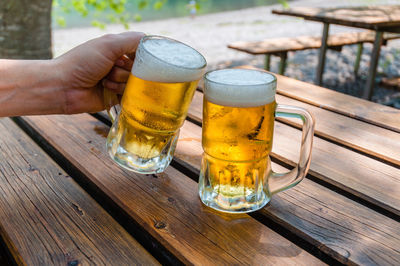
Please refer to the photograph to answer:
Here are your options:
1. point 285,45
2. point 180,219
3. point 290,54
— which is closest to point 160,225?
point 180,219

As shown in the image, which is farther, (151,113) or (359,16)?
(359,16)

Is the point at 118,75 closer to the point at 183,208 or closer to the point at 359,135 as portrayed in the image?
the point at 183,208

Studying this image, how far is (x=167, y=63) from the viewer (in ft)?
2.70

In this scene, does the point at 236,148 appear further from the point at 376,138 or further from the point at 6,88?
the point at 6,88

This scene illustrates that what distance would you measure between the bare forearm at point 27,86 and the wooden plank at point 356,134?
483mm

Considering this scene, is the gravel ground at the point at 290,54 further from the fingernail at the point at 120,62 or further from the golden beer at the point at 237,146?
the golden beer at the point at 237,146

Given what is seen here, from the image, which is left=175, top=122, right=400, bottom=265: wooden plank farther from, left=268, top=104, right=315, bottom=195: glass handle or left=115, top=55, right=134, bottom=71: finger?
left=115, top=55, right=134, bottom=71: finger

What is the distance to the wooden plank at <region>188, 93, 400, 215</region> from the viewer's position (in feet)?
3.07

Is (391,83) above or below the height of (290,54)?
above

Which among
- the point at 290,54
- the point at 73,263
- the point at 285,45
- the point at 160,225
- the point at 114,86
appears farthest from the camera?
the point at 290,54

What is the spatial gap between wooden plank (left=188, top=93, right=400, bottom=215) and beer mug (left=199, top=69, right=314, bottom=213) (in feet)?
0.64

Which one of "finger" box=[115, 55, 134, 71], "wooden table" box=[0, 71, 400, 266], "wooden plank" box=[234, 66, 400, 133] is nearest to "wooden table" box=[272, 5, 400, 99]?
"wooden plank" box=[234, 66, 400, 133]

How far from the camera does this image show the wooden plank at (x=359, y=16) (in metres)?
3.24

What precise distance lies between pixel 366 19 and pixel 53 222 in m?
3.12
